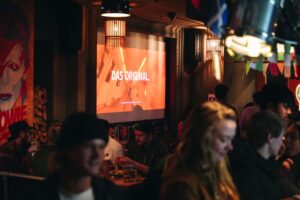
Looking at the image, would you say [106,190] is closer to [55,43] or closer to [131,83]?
[55,43]

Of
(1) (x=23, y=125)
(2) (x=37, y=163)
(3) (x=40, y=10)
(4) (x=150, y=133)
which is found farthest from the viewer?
(3) (x=40, y=10)

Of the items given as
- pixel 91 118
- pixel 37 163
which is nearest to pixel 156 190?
pixel 91 118

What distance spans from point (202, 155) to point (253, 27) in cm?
79

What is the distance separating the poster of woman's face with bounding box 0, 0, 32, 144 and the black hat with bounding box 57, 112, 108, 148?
204 inches

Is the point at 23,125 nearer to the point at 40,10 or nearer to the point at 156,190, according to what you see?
the point at 40,10

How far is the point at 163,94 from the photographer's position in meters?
12.9

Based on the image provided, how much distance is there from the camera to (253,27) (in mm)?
2898

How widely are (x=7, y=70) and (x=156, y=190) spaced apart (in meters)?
4.99

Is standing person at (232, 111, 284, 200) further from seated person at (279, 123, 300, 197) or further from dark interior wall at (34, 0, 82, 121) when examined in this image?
dark interior wall at (34, 0, 82, 121)

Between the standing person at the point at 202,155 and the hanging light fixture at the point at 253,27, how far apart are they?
0.53 metres

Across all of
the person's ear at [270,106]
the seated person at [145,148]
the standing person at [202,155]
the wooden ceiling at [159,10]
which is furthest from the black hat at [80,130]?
the wooden ceiling at [159,10]

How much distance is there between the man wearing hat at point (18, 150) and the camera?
601cm

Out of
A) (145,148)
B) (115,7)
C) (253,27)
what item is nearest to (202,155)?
(253,27)

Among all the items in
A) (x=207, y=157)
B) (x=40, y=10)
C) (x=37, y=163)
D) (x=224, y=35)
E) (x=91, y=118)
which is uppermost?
(x=40, y=10)
